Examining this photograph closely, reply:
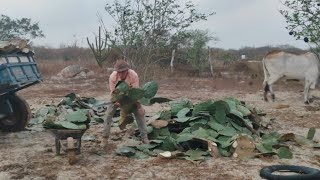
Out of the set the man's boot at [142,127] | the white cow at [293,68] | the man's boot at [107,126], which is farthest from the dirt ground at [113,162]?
the white cow at [293,68]

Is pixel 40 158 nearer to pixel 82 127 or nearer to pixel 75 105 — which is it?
pixel 82 127

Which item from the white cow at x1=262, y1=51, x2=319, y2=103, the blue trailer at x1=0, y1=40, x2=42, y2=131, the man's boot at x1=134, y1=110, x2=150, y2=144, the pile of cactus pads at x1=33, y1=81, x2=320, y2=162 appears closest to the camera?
the pile of cactus pads at x1=33, y1=81, x2=320, y2=162

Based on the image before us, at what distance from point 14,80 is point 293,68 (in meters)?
8.97

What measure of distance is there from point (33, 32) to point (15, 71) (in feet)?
120

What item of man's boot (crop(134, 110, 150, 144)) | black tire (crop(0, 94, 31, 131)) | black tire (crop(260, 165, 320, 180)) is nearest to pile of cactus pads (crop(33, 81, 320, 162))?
man's boot (crop(134, 110, 150, 144))

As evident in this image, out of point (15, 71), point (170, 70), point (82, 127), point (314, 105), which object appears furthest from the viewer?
point (170, 70)

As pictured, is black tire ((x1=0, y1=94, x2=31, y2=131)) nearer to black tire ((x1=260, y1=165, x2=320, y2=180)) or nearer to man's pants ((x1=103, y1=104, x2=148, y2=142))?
man's pants ((x1=103, y1=104, x2=148, y2=142))

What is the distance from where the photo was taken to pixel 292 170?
6402mm

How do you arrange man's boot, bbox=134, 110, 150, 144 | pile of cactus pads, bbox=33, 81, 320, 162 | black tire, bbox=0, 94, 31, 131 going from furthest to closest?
black tire, bbox=0, 94, 31, 131
man's boot, bbox=134, 110, 150, 144
pile of cactus pads, bbox=33, 81, 320, 162

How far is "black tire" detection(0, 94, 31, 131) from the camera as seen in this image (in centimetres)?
933

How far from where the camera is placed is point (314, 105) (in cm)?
1359

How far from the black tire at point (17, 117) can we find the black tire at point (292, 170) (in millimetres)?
5230

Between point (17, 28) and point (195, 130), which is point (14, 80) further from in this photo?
point (17, 28)

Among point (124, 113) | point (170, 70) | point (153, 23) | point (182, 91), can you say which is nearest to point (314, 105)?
point (182, 91)
